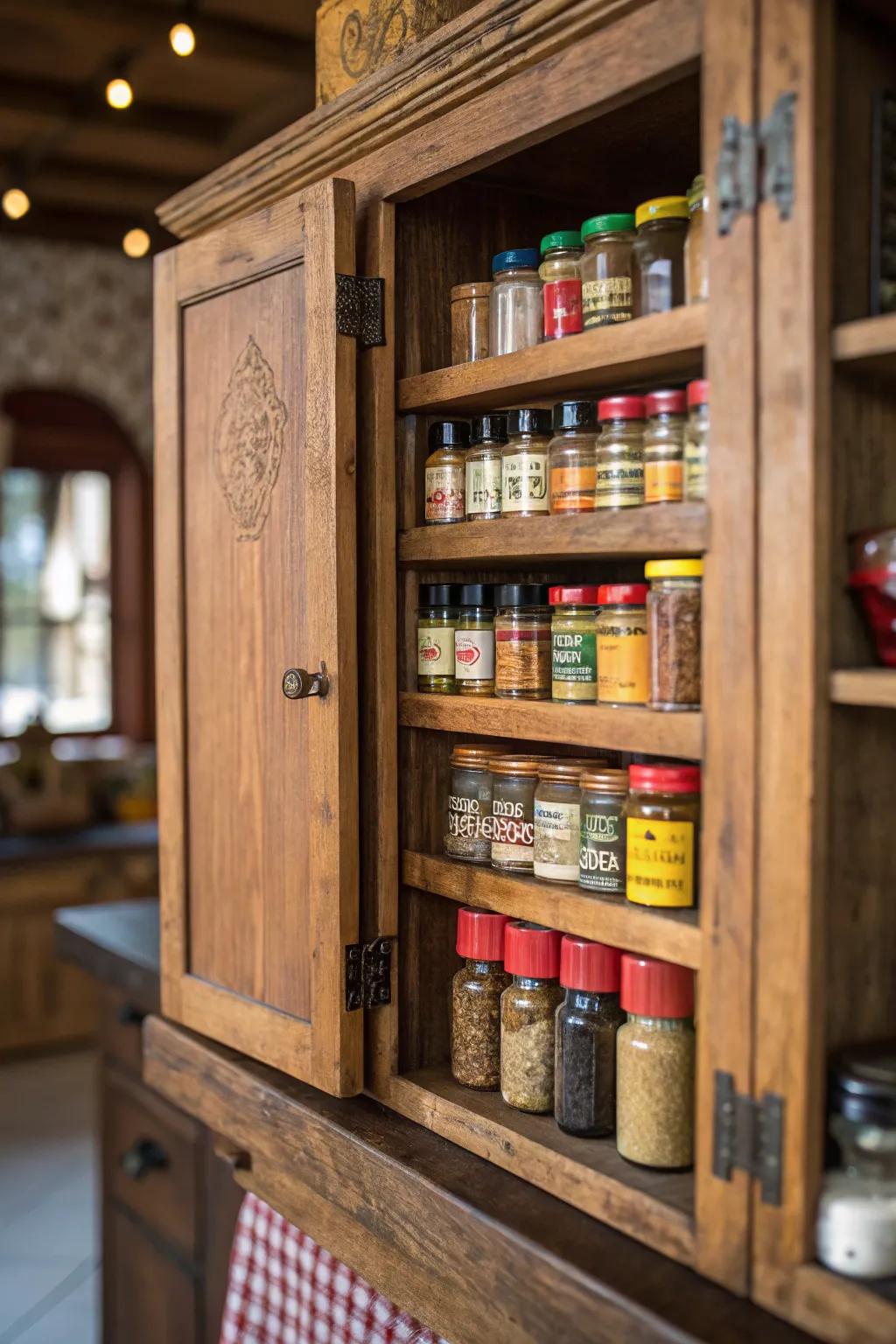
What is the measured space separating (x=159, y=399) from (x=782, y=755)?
1087 millimetres

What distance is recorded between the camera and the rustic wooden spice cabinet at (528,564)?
0.96m

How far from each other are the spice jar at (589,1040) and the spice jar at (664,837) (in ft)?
0.33

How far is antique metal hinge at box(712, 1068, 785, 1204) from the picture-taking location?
97cm

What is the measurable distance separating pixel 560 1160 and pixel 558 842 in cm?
30

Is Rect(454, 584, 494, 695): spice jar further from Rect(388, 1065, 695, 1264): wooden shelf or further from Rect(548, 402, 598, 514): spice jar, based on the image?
Rect(388, 1065, 695, 1264): wooden shelf

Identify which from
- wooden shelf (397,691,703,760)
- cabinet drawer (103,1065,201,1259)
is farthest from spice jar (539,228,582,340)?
cabinet drawer (103,1065,201,1259)

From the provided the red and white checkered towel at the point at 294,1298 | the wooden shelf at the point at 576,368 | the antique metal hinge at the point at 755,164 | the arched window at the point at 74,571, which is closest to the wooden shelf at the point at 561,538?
the wooden shelf at the point at 576,368

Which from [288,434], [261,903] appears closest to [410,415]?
[288,434]

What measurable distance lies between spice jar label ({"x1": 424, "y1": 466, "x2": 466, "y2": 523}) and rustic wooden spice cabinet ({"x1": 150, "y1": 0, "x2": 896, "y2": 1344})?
0.11 feet

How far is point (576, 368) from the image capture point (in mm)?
1180

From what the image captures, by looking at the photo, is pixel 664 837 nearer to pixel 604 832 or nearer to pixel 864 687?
pixel 604 832

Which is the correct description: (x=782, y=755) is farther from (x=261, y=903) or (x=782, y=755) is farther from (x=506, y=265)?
(x=261, y=903)

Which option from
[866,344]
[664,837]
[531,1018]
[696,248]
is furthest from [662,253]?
[531,1018]

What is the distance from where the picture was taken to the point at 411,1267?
1.27m
